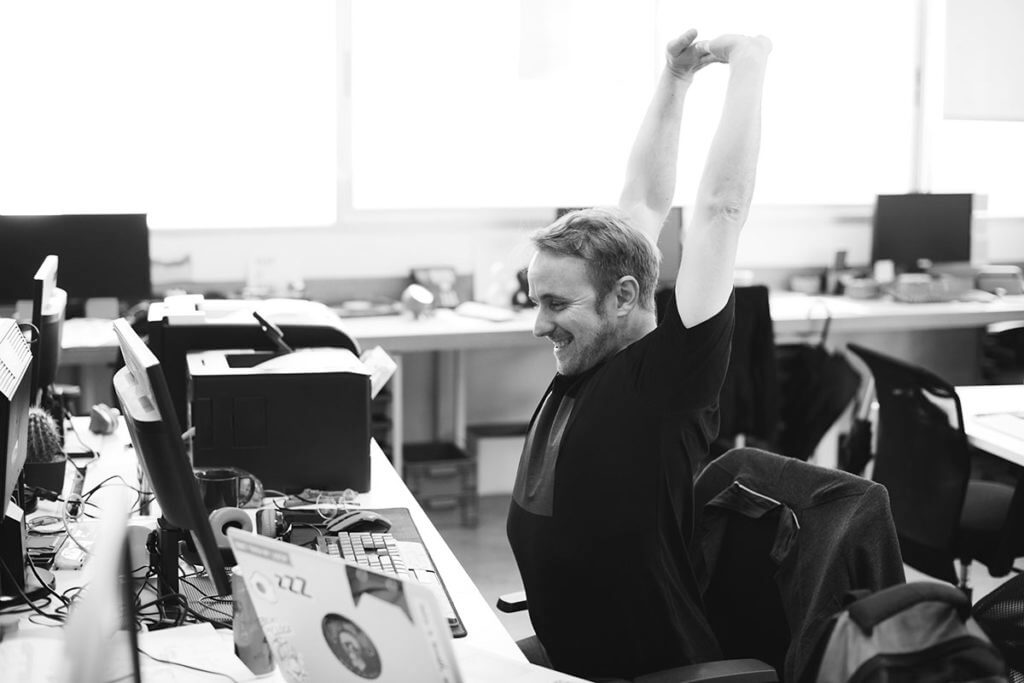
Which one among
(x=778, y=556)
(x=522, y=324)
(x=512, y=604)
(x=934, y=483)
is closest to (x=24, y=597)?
(x=512, y=604)

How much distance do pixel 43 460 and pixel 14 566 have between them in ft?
2.05

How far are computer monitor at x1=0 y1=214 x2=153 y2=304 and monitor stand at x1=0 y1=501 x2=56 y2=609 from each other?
8.28 feet

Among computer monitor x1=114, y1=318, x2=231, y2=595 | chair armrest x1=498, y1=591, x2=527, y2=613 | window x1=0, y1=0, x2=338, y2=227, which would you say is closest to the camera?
computer monitor x1=114, y1=318, x2=231, y2=595

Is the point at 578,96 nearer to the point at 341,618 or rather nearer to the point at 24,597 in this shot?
the point at 24,597

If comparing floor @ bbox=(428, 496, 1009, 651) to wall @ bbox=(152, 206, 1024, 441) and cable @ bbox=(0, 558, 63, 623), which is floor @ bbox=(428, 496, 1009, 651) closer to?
wall @ bbox=(152, 206, 1024, 441)

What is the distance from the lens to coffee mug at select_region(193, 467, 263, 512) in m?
2.25

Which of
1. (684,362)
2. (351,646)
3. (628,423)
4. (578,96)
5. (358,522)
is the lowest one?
(358,522)

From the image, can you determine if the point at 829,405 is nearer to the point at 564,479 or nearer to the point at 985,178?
the point at 985,178

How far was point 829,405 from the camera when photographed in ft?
15.2

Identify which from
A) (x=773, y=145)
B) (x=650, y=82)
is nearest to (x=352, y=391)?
(x=650, y=82)

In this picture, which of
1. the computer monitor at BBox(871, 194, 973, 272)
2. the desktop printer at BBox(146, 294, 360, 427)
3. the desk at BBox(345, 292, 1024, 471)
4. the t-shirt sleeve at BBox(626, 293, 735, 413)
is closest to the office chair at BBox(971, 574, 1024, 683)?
the t-shirt sleeve at BBox(626, 293, 735, 413)

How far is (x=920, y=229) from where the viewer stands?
5469 mm

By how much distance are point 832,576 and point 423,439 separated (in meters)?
3.49

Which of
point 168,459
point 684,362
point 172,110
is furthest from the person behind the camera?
point 172,110
